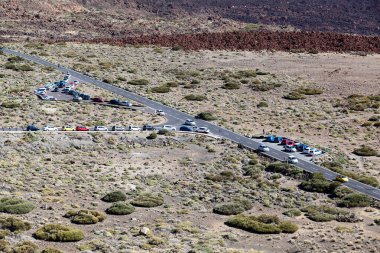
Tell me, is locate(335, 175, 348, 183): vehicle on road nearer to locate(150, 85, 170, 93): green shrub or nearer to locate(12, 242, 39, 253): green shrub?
locate(12, 242, 39, 253): green shrub

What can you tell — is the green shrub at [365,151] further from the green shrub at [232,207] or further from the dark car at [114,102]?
the dark car at [114,102]

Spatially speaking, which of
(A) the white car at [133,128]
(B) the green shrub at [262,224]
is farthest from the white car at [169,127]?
(B) the green shrub at [262,224]

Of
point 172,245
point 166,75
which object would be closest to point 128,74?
point 166,75

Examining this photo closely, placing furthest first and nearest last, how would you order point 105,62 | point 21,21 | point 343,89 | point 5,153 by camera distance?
point 21,21 < point 105,62 < point 343,89 < point 5,153

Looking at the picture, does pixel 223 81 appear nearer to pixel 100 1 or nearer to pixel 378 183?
pixel 378 183

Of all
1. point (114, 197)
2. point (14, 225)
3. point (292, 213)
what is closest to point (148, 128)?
point (114, 197)

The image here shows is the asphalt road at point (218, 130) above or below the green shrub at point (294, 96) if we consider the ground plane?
below
